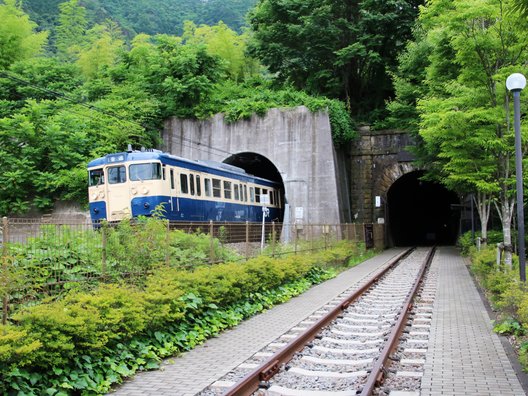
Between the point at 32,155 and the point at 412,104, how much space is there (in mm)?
17985

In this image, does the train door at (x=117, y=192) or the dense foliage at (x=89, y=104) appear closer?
the train door at (x=117, y=192)

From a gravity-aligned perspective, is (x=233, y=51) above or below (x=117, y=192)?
above

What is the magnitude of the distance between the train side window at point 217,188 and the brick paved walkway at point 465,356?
10.7 m

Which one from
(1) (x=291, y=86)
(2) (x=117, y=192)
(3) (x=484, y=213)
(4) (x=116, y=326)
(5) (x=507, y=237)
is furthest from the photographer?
(1) (x=291, y=86)

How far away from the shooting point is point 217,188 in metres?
20.6

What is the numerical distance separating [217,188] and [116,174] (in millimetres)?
4176

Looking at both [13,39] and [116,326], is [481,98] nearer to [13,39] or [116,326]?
[116,326]

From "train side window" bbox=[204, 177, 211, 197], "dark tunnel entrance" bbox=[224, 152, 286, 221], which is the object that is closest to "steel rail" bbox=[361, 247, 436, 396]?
"train side window" bbox=[204, 177, 211, 197]

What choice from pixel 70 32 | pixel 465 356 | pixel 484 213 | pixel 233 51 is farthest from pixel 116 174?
pixel 70 32

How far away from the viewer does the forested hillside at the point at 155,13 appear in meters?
63.1

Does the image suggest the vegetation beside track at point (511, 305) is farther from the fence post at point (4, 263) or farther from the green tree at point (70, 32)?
the green tree at point (70, 32)

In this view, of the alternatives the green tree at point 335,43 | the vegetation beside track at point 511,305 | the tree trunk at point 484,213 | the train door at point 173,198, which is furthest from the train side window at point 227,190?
the green tree at point 335,43

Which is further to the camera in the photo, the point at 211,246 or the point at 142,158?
the point at 142,158

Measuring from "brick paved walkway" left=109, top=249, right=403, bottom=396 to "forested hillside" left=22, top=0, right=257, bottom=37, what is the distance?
5805 cm
